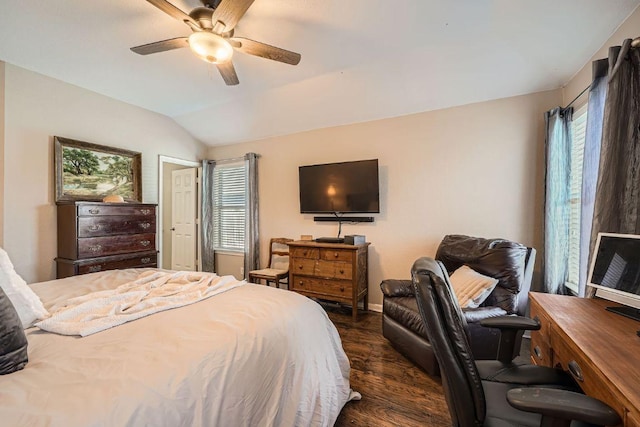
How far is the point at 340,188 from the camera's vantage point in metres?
3.39

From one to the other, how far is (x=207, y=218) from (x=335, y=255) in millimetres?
2558

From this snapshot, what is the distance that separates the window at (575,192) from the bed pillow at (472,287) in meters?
0.75

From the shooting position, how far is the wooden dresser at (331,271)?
3012 millimetres

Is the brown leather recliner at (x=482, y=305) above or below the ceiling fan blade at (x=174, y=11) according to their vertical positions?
below

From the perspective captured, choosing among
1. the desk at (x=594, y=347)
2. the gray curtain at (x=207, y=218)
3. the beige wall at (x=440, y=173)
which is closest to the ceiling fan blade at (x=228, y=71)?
the beige wall at (x=440, y=173)

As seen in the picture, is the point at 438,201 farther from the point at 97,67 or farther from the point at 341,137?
the point at 97,67

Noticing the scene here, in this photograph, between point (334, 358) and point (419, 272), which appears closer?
point (419, 272)

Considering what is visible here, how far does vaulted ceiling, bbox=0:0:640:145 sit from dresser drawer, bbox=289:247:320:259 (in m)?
1.77

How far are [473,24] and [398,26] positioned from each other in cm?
57

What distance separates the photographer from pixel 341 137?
3.58 meters

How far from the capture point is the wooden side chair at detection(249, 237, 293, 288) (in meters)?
3.55

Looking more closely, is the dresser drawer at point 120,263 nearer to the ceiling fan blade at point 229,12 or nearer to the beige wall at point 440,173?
the beige wall at point 440,173

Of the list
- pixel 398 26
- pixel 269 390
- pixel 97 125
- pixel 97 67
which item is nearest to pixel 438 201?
pixel 398 26

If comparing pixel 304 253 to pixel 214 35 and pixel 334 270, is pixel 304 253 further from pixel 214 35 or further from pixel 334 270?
pixel 214 35
